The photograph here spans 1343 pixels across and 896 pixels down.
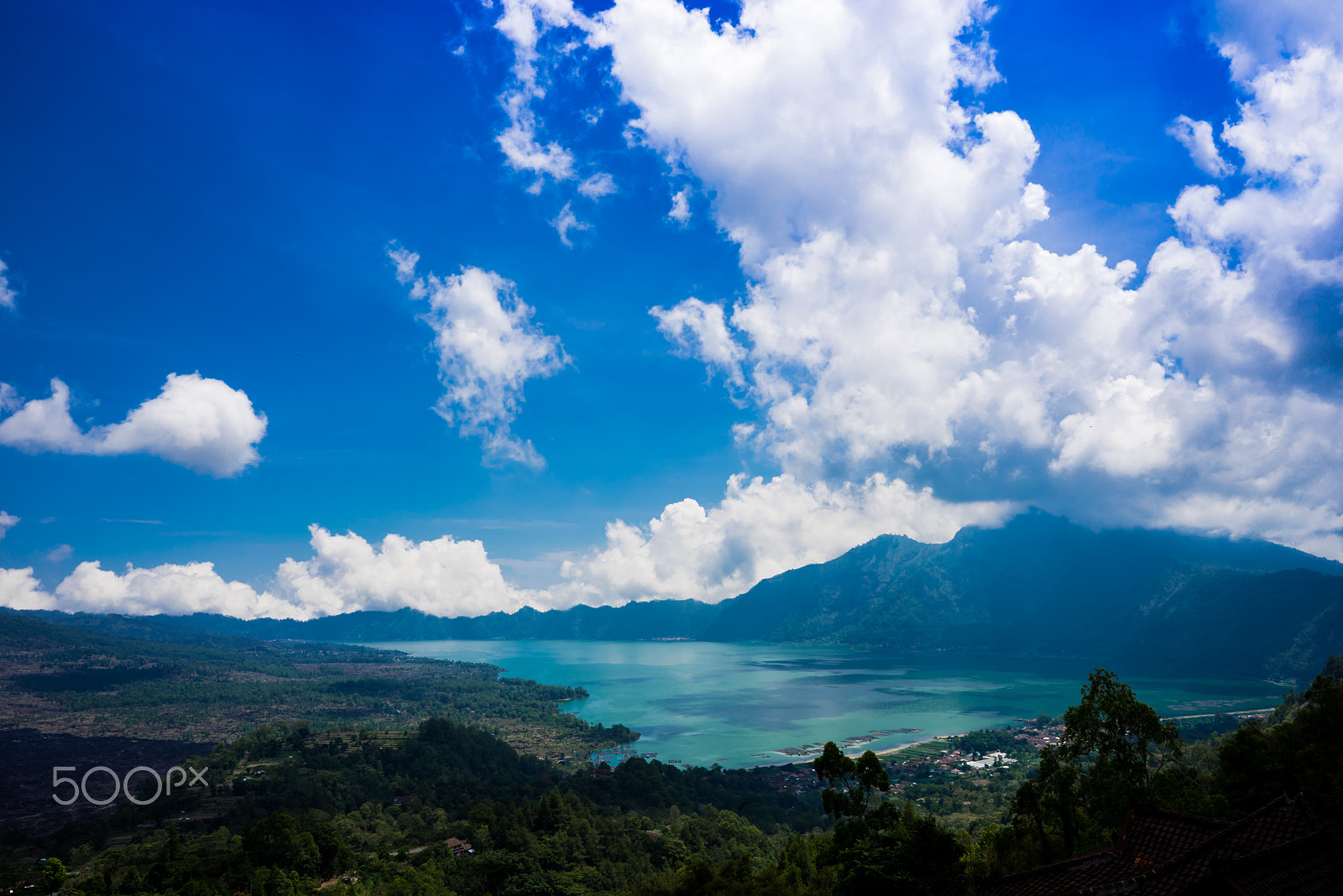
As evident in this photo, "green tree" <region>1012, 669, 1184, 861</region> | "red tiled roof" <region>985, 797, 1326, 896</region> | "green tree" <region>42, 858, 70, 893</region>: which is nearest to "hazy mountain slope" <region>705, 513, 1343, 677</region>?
"green tree" <region>1012, 669, 1184, 861</region>

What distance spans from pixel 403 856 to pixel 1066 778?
33.9 meters

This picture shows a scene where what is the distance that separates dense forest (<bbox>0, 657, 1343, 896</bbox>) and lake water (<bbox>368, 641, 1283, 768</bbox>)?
1492 centimetres

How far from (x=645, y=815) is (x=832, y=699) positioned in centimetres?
6447

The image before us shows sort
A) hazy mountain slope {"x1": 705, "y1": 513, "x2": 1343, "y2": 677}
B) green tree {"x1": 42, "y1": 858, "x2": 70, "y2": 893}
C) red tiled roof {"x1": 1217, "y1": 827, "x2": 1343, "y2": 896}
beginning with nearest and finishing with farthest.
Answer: red tiled roof {"x1": 1217, "y1": 827, "x2": 1343, "y2": 896} → green tree {"x1": 42, "y1": 858, "x2": 70, "y2": 893} → hazy mountain slope {"x1": 705, "y1": 513, "x2": 1343, "y2": 677}

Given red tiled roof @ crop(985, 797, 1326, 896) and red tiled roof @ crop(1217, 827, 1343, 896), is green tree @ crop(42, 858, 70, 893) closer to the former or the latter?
red tiled roof @ crop(985, 797, 1326, 896)

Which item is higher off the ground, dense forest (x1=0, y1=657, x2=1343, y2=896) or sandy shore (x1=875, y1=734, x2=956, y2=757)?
dense forest (x1=0, y1=657, x2=1343, y2=896)

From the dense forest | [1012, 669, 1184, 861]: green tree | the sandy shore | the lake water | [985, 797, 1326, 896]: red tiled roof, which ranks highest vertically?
[985, 797, 1326, 896]: red tiled roof

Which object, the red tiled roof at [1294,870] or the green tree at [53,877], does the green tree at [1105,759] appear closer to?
the red tiled roof at [1294,870]

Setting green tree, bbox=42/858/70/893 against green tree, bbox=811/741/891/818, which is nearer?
green tree, bbox=811/741/891/818

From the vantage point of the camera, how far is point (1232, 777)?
1514 centimetres

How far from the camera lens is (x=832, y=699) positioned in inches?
3957

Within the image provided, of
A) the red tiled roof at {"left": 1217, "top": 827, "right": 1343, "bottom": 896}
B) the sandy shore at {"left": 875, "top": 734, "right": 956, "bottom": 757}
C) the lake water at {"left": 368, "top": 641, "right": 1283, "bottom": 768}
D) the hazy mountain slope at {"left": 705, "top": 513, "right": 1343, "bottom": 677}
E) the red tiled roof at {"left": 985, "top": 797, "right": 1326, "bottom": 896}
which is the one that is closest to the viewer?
the red tiled roof at {"left": 1217, "top": 827, "right": 1343, "bottom": 896}

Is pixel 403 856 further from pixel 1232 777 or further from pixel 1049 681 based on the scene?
pixel 1049 681

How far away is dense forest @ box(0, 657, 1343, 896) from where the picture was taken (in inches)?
544
